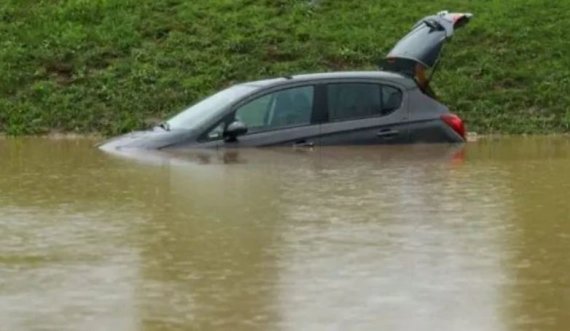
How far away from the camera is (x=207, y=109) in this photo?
14672 millimetres

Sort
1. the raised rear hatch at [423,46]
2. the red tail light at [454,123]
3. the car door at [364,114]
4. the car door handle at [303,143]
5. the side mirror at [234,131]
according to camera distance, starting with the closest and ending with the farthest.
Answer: the side mirror at [234,131] < the car door handle at [303,143] < the car door at [364,114] < the red tail light at [454,123] < the raised rear hatch at [423,46]

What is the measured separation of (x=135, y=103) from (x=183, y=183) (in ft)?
27.8

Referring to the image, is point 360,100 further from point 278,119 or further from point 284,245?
point 284,245

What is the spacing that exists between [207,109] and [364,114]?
5.33ft

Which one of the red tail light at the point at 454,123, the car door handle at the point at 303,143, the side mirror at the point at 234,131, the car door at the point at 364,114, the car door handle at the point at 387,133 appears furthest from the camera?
the red tail light at the point at 454,123

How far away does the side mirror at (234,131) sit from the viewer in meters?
14.2

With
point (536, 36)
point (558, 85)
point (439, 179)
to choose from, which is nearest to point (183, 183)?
point (439, 179)

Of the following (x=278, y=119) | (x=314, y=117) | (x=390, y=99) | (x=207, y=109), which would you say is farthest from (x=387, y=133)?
(x=207, y=109)

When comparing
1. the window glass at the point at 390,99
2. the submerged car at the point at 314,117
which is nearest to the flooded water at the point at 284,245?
the submerged car at the point at 314,117

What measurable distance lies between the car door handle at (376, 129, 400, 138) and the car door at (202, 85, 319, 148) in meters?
0.67

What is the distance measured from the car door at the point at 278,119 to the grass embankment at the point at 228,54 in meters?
4.50

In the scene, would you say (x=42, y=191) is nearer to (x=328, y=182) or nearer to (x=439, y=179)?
(x=328, y=182)

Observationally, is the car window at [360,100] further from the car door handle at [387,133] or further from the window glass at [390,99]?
the car door handle at [387,133]

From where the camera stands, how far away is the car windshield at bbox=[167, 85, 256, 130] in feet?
47.4
